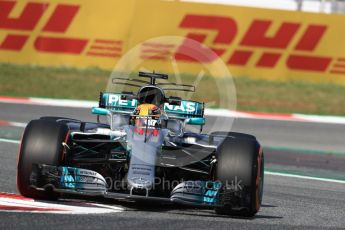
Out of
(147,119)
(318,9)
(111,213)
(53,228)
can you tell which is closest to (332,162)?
(147,119)

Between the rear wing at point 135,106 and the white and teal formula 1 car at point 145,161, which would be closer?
the white and teal formula 1 car at point 145,161

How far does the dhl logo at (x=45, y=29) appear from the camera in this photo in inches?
891

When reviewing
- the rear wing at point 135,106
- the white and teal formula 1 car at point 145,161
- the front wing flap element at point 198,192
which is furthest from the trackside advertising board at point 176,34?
the front wing flap element at point 198,192

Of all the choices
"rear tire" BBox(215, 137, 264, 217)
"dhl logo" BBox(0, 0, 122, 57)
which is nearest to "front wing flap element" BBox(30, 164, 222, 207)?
"rear tire" BBox(215, 137, 264, 217)

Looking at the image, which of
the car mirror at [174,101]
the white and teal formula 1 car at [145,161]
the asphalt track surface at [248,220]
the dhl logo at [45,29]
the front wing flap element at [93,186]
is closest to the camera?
the asphalt track surface at [248,220]

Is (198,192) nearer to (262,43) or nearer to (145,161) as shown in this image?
(145,161)

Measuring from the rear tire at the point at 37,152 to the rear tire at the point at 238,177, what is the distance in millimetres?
1532

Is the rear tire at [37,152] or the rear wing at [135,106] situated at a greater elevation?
the rear wing at [135,106]

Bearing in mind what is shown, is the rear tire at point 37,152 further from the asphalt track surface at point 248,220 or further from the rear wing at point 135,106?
the rear wing at point 135,106

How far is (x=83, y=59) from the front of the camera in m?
23.1

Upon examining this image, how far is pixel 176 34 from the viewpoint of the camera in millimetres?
22953

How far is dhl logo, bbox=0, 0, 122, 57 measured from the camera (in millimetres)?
22625

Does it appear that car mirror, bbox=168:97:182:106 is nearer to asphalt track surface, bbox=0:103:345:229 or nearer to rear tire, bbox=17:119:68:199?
asphalt track surface, bbox=0:103:345:229

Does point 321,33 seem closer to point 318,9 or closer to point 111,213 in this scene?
point 318,9
